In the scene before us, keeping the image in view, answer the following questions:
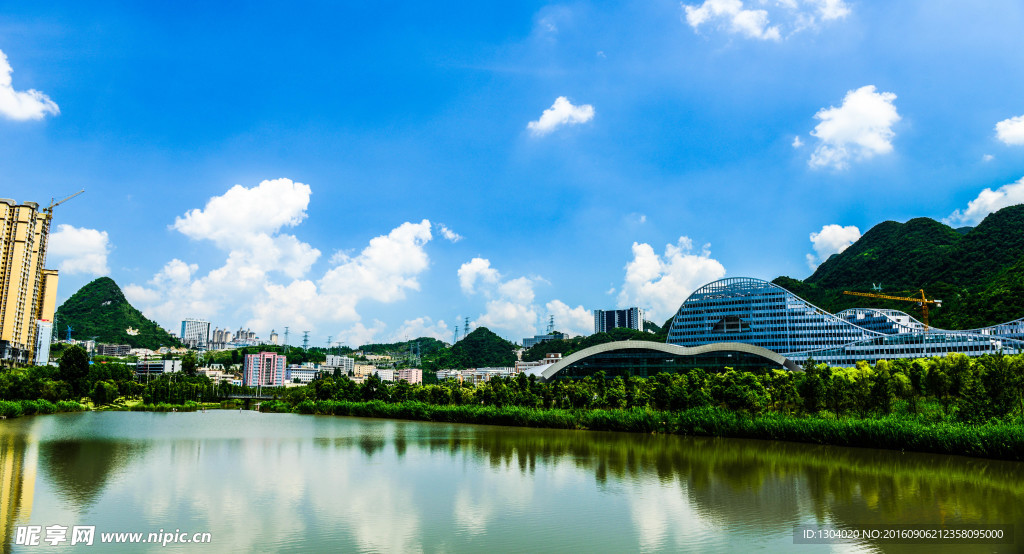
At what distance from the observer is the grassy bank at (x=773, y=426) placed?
19656 millimetres

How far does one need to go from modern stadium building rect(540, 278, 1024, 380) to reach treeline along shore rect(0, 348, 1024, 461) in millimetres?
12865

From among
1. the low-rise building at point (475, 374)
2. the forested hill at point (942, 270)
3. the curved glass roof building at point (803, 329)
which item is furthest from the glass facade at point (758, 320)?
the low-rise building at point (475, 374)

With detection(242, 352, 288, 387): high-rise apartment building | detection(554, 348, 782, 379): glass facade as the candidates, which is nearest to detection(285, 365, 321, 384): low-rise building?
detection(242, 352, 288, 387): high-rise apartment building

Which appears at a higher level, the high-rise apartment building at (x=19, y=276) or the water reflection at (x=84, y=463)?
the high-rise apartment building at (x=19, y=276)

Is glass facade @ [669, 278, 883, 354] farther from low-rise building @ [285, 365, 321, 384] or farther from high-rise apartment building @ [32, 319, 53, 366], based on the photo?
low-rise building @ [285, 365, 321, 384]

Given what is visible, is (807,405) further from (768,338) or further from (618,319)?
(618,319)

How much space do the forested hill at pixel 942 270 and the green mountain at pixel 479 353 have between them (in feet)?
221

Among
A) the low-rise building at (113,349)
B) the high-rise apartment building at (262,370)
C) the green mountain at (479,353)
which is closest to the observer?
the high-rise apartment building at (262,370)

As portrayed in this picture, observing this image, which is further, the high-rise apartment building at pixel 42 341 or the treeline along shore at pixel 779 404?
the high-rise apartment building at pixel 42 341

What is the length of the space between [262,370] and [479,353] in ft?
148

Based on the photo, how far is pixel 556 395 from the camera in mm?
37188

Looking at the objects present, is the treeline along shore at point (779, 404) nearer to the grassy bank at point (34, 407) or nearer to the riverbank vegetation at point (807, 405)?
the riverbank vegetation at point (807, 405)

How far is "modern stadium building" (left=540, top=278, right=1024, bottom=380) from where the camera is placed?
4506 centimetres

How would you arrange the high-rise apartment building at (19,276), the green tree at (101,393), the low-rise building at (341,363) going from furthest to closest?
1. the low-rise building at (341,363)
2. the high-rise apartment building at (19,276)
3. the green tree at (101,393)
